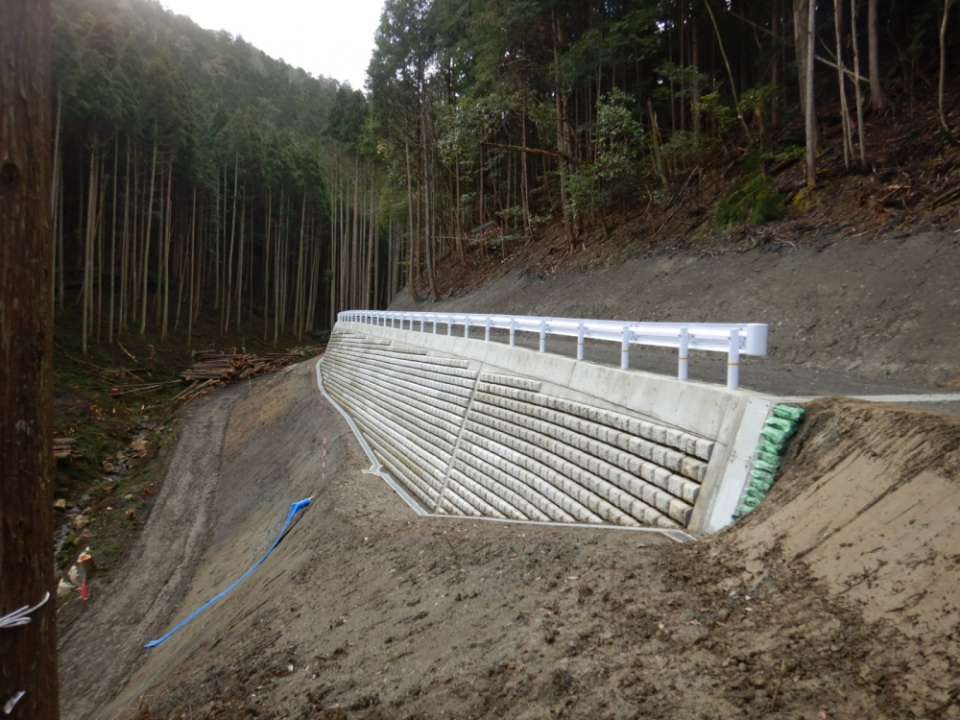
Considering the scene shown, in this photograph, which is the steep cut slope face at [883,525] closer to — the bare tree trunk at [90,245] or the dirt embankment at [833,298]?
the dirt embankment at [833,298]

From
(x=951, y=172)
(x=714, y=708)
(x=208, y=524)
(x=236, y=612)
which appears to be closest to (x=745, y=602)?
(x=714, y=708)

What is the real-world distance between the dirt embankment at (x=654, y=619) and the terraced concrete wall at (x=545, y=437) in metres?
0.75

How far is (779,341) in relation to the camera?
1065 cm

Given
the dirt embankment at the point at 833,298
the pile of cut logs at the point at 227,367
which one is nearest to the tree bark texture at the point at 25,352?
the dirt embankment at the point at 833,298

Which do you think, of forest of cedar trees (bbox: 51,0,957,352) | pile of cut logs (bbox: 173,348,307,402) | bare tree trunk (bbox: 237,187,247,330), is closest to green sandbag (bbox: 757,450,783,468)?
forest of cedar trees (bbox: 51,0,957,352)

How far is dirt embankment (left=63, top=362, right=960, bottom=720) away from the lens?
2785 mm

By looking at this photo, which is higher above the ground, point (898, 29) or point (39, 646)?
point (898, 29)

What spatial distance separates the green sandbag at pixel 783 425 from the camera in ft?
15.5

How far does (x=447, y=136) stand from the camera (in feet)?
83.5

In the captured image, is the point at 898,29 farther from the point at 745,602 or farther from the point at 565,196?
the point at 745,602

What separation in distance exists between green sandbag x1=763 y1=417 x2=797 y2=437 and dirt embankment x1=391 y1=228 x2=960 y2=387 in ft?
14.7

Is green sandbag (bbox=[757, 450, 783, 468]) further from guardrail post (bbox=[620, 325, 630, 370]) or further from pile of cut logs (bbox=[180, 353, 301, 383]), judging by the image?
pile of cut logs (bbox=[180, 353, 301, 383])

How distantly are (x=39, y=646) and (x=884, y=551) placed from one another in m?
4.45

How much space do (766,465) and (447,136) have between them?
23622 mm
